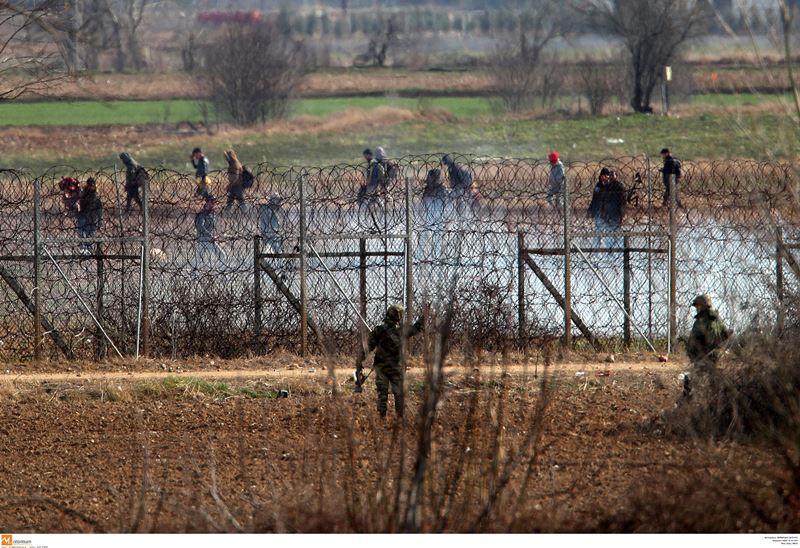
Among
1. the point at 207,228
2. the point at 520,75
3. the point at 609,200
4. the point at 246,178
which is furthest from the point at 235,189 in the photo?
the point at 520,75

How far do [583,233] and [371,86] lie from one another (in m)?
48.8

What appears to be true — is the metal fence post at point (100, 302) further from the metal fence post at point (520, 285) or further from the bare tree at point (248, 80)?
the bare tree at point (248, 80)

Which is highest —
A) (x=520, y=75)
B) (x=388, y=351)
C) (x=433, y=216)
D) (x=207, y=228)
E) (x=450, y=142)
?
(x=520, y=75)

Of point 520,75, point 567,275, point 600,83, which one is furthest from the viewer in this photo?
point 520,75

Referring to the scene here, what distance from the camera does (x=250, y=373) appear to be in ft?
42.8

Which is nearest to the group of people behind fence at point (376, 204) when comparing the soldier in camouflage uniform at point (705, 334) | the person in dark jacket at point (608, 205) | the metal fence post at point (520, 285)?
the person in dark jacket at point (608, 205)

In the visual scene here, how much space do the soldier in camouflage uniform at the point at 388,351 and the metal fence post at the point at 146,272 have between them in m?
3.84

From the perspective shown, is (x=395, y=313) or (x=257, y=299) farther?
(x=257, y=299)

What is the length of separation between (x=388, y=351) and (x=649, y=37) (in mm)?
37540

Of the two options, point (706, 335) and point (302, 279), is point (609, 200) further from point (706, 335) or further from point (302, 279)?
point (706, 335)

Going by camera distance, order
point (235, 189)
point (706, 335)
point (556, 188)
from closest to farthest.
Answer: point (706, 335)
point (556, 188)
point (235, 189)

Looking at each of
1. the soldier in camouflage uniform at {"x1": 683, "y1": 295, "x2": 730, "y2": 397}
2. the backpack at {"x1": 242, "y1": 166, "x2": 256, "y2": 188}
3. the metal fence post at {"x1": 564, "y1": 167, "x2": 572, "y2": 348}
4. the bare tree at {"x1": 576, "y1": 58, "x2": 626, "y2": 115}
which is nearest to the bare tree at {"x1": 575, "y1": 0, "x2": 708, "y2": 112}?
the bare tree at {"x1": 576, "y1": 58, "x2": 626, "y2": 115}

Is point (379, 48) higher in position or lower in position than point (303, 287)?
higher

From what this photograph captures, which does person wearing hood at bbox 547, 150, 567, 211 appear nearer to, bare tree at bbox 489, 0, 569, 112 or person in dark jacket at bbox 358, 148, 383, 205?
person in dark jacket at bbox 358, 148, 383, 205
